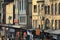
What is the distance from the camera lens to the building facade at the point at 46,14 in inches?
78.4

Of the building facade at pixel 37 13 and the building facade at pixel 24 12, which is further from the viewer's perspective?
the building facade at pixel 24 12

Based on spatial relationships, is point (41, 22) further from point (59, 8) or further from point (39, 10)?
point (59, 8)

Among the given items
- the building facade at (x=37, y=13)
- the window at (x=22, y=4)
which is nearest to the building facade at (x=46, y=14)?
the building facade at (x=37, y=13)

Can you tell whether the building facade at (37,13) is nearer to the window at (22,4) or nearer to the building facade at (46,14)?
the building facade at (46,14)

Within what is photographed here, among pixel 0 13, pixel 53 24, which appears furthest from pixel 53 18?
pixel 0 13

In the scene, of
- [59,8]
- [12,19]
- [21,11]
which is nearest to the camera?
[59,8]

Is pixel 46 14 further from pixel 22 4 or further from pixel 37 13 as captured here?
pixel 22 4

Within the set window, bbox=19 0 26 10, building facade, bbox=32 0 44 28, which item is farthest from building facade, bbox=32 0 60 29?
window, bbox=19 0 26 10

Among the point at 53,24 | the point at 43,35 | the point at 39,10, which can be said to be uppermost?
the point at 39,10

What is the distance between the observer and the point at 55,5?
2.00 metres

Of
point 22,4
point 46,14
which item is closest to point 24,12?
point 22,4

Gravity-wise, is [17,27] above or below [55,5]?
below

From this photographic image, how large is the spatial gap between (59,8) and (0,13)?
941 mm

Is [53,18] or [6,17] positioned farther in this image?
[6,17]
